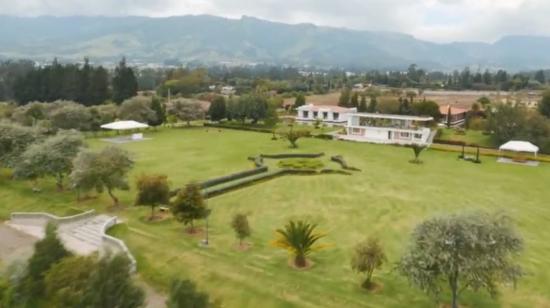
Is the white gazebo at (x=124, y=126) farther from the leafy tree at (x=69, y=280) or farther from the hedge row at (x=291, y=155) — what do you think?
the leafy tree at (x=69, y=280)

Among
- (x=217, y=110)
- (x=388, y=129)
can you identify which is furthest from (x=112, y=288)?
(x=217, y=110)

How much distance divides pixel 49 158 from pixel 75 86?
163 ft

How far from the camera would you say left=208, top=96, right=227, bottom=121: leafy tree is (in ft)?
214

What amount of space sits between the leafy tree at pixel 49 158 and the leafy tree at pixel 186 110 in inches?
1284

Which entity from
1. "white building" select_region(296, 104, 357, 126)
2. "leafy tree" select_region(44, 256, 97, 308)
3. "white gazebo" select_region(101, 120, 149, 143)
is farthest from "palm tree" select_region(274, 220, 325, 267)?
"white building" select_region(296, 104, 357, 126)

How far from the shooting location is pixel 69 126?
172 ft

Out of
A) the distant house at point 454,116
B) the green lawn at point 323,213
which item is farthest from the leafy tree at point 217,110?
the distant house at point 454,116

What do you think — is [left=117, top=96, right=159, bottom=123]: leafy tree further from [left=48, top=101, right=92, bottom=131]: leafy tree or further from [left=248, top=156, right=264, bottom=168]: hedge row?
[left=248, top=156, right=264, bottom=168]: hedge row

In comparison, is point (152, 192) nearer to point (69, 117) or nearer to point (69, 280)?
point (69, 280)

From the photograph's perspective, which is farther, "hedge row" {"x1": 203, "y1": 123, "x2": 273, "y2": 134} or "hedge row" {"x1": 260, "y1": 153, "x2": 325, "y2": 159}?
"hedge row" {"x1": 203, "y1": 123, "x2": 273, "y2": 134}

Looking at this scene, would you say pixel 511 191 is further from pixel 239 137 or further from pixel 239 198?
pixel 239 137

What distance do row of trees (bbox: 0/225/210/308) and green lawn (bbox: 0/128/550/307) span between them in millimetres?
3875

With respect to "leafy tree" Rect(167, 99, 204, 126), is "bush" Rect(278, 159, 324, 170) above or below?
below

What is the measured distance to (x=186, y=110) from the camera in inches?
2489
